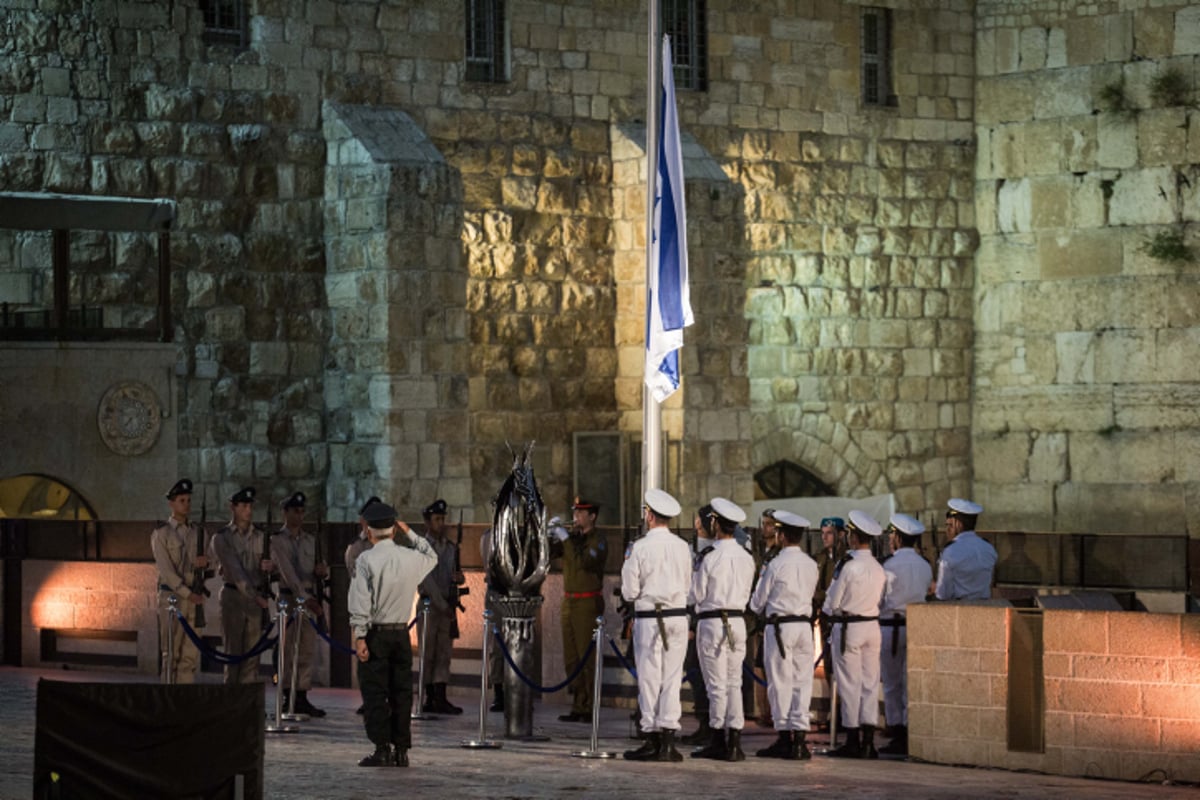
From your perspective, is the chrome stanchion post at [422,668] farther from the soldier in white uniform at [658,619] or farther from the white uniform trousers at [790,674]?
the white uniform trousers at [790,674]

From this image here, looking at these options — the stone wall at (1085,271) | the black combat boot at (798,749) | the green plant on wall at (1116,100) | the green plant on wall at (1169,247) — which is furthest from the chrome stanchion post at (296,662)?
the green plant on wall at (1116,100)

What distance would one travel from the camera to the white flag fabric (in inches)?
709

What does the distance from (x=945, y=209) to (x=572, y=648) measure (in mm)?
11834

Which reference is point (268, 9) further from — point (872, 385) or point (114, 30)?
point (872, 385)

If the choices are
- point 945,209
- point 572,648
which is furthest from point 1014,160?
point 572,648

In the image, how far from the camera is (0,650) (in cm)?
2025

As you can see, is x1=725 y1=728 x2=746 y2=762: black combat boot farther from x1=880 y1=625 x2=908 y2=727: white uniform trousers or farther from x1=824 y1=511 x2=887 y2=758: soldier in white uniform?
x1=880 y1=625 x2=908 y2=727: white uniform trousers

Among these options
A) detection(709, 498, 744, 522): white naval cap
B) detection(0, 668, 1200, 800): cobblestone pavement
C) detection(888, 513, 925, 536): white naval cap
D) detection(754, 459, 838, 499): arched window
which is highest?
detection(754, 459, 838, 499): arched window

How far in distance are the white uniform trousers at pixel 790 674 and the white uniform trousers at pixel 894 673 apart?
2.78 ft

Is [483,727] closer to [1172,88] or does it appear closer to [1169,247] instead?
[1169,247]

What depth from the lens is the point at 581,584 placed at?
1766cm

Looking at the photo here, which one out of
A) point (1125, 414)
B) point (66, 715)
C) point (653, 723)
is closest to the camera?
point (66, 715)

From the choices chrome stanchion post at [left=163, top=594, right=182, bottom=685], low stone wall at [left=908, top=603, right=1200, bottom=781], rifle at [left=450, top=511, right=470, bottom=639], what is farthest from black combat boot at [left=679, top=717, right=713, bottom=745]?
chrome stanchion post at [left=163, top=594, right=182, bottom=685]

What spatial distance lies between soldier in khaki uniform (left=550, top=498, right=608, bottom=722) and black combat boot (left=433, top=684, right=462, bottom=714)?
79 cm
